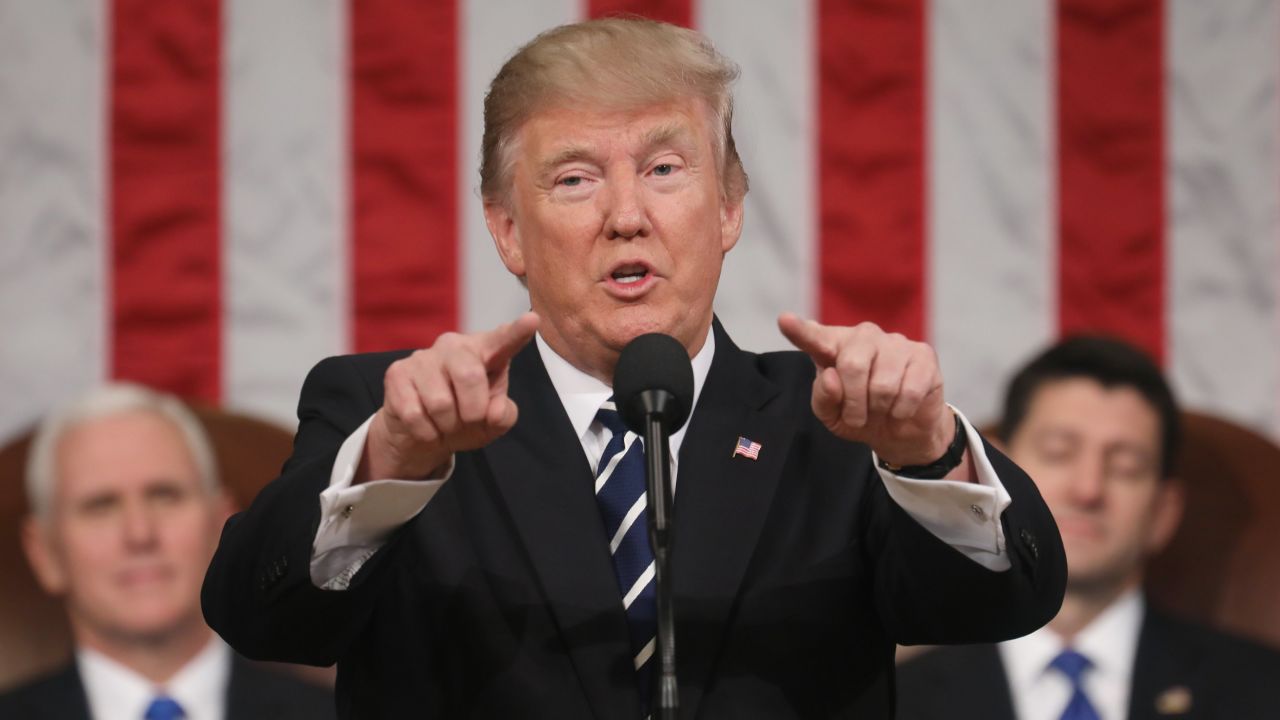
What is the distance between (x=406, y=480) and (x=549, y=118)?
1.85 feet

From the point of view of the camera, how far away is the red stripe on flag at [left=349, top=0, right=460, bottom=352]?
378 cm

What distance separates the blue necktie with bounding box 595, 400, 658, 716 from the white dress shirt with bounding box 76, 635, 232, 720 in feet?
5.80

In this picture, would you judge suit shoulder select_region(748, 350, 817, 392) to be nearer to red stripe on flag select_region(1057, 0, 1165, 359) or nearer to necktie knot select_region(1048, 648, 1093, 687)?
necktie knot select_region(1048, 648, 1093, 687)

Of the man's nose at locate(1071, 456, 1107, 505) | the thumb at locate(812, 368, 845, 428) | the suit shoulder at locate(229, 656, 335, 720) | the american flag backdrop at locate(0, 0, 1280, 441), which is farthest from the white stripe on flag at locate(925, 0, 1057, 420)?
the thumb at locate(812, 368, 845, 428)

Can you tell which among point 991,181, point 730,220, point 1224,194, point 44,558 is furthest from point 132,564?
point 1224,194

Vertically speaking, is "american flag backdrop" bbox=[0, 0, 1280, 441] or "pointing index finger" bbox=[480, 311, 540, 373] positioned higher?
"american flag backdrop" bbox=[0, 0, 1280, 441]

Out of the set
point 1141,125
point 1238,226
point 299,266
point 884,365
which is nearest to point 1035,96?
point 1141,125

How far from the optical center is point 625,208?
1875mm

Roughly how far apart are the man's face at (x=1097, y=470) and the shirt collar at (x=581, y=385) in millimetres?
1788

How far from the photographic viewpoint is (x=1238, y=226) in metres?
4.03

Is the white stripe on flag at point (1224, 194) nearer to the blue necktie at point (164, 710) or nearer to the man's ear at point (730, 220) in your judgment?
the man's ear at point (730, 220)

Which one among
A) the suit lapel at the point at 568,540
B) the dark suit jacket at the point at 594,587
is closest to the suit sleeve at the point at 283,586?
the dark suit jacket at the point at 594,587

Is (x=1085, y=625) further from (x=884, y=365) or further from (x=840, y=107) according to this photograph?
(x=884, y=365)

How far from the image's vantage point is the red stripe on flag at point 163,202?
12.1 feet
